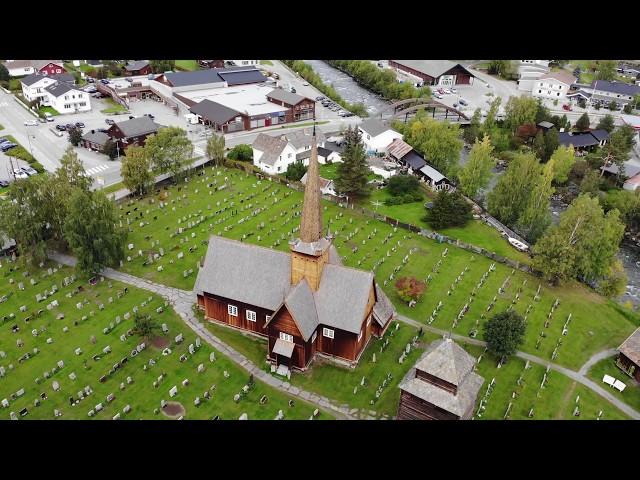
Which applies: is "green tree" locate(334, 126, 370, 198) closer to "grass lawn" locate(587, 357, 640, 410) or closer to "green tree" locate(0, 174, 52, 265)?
"green tree" locate(0, 174, 52, 265)

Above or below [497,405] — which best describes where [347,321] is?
above

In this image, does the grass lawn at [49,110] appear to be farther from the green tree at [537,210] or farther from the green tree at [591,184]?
the green tree at [591,184]

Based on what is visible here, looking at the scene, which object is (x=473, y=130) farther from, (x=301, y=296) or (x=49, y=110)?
(x=49, y=110)

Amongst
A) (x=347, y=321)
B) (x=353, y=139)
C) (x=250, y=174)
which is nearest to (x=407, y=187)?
(x=353, y=139)

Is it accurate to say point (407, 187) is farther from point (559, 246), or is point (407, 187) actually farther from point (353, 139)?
point (559, 246)

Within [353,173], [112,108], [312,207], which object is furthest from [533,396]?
[112,108]

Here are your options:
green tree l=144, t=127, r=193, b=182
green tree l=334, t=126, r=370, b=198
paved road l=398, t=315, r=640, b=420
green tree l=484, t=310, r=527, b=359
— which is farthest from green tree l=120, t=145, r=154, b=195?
green tree l=484, t=310, r=527, b=359

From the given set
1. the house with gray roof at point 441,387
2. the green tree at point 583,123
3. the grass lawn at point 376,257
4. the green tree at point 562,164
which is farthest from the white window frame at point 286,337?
the green tree at point 583,123

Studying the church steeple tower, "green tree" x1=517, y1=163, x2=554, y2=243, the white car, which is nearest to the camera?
the church steeple tower
